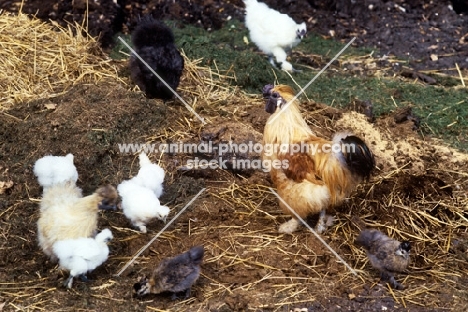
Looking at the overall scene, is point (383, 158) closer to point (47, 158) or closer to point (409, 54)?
point (47, 158)

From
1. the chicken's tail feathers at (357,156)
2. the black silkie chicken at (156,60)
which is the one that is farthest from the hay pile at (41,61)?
the chicken's tail feathers at (357,156)

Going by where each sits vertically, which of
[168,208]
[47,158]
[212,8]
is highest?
[212,8]

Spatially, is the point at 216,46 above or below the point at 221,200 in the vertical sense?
above

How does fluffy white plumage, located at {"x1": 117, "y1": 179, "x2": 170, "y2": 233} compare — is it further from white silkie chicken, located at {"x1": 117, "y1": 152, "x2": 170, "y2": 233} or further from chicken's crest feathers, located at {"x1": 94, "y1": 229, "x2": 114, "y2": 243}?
chicken's crest feathers, located at {"x1": 94, "y1": 229, "x2": 114, "y2": 243}

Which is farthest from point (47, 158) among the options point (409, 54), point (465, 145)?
point (409, 54)

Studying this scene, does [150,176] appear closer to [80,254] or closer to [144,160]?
[144,160]

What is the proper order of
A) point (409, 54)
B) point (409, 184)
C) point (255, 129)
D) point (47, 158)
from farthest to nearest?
1. point (409, 54)
2. point (255, 129)
3. point (409, 184)
4. point (47, 158)

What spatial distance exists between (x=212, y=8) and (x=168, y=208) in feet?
19.7

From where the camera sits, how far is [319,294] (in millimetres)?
4922

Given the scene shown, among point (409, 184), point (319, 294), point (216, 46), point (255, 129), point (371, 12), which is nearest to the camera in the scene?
point (319, 294)

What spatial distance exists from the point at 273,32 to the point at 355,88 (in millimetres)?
1571

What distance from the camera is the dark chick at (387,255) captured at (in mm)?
5062

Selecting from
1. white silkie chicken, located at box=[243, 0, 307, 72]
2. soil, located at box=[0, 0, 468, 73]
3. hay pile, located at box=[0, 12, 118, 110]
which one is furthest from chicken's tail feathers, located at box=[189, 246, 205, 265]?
soil, located at box=[0, 0, 468, 73]

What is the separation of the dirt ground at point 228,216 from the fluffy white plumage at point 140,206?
18cm
